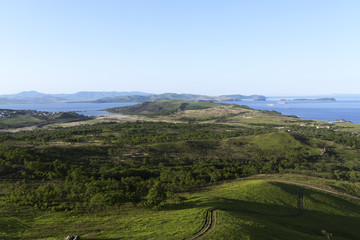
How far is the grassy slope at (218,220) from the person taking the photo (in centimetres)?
4150

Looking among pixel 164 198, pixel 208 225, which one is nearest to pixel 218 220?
pixel 208 225

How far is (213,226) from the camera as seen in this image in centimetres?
4356

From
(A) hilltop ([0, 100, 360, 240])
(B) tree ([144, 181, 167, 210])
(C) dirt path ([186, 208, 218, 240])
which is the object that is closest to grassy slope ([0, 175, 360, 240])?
(A) hilltop ([0, 100, 360, 240])

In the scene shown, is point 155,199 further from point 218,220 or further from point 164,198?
point 218,220

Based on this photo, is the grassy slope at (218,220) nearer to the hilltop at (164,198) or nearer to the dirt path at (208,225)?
the hilltop at (164,198)

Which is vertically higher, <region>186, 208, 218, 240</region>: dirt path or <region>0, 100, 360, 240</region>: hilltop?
<region>186, 208, 218, 240</region>: dirt path

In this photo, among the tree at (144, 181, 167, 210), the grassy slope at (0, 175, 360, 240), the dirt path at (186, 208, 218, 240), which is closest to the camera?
the dirt path at (186, 208, 218, 240)

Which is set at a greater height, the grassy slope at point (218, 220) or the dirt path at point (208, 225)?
the dirt path at point (208, 225)

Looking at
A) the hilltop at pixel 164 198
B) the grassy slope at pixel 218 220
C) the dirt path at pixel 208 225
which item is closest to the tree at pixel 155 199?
the hilltop at pixel 164 198

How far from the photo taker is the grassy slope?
41.5 m

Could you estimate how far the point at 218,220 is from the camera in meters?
46.1

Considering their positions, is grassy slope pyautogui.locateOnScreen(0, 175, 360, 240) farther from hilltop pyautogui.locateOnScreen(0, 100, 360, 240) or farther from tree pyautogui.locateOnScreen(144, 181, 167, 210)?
tree pyautogui.locateOnScreen(144, 181, 167, 210)

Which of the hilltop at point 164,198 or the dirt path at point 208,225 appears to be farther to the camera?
the hilltop at point 164,198

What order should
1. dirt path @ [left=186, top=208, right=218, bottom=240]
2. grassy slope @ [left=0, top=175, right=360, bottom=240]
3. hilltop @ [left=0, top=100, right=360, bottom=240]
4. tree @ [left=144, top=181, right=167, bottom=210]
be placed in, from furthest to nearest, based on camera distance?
1. tree @ [left=144, top=181, right=167, bottom=210]
2. hilltop @ [left=0, top=100, right=360, bottom=240]
3. grassy slope @ [left=0, top=175, right=360, bottom=240]
4. dirt path @ [left=186, top=208, right=218, bottom=240]
